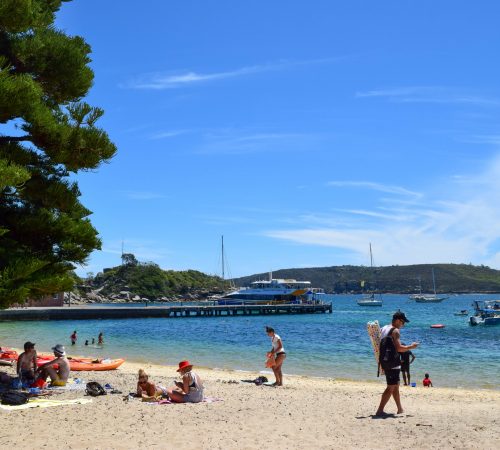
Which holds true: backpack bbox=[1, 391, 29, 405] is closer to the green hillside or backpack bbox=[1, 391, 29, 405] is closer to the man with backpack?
the man with backpack

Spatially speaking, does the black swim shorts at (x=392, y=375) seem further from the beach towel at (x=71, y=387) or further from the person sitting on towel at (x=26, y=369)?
the person sitting on towel at (x=26, y=369)

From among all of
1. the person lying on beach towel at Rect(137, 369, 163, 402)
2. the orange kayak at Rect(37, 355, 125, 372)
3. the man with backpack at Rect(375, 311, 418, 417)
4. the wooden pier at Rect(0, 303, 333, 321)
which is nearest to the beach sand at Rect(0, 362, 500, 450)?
the person lying on beach towel at Rect(137, 369, 163, 402)

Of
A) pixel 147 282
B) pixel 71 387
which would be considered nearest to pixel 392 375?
pixel 71 387

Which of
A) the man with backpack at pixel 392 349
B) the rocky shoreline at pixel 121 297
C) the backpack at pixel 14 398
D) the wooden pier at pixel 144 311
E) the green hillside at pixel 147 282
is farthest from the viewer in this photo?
the green hillside at pixel 147 282

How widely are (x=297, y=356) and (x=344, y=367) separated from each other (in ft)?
16.1

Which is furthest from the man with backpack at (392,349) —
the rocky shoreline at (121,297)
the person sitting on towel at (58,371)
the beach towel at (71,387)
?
the rocky shoreline at (121,297)

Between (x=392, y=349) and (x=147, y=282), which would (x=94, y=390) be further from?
(x=147, y=282)

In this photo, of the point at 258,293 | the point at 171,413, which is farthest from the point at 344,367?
the point at 258,293

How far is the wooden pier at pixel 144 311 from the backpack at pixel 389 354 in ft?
203

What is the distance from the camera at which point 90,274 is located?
596 ft

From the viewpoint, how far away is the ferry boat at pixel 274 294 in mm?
87875

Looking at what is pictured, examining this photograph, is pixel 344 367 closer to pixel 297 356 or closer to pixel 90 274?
pixel 297 356

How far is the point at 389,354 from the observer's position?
336 inches

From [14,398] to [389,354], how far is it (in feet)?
21.6
